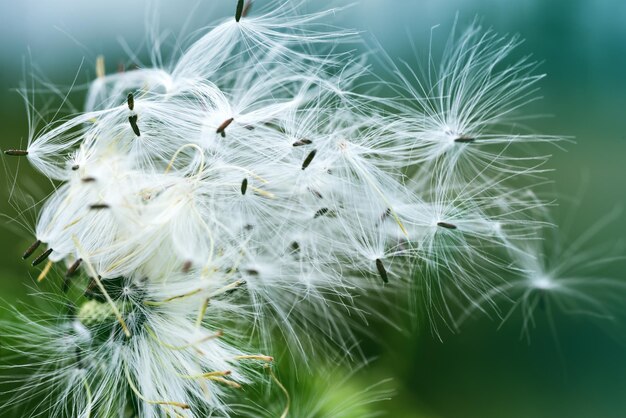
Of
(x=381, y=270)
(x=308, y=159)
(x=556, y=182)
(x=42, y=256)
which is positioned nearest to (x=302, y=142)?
(x=308, y=159)

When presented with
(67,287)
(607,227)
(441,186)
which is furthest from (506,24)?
(67,287)

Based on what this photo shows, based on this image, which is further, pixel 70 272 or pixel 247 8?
pixel 247 8

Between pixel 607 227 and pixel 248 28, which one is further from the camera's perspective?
pixel 607 227

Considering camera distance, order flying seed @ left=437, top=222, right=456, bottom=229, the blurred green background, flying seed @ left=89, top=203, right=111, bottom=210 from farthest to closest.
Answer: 1. the blurred green background
2. flying seed @ left=437, top=222, right=456, bottom=229
3. flying seed @ left=89, top=203, right=111, bottom=210

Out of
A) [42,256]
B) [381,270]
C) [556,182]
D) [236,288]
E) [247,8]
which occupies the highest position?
[556,182]

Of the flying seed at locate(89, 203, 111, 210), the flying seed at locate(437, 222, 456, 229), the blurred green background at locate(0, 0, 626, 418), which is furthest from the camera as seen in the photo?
the blurred green background at locate(0, 0, 626, 418)

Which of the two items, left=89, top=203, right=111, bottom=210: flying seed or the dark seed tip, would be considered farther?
the dark seed tip

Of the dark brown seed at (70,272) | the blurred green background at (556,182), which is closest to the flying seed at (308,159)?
the dark brown seed at (70,272)

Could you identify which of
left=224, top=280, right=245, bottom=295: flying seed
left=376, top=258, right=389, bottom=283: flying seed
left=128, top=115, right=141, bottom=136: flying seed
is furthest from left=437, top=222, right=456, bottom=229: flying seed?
left=128, top=115, right=141, bottom=136: flying seed

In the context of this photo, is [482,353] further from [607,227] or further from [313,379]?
[313,379]

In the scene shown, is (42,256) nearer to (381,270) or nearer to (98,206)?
(98,206)

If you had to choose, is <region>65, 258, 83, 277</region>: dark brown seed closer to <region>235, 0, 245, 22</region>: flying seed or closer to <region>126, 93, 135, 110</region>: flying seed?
<region>126, 93, 135, 110</region>: flying seed
